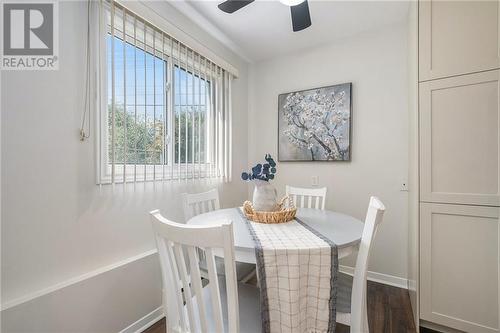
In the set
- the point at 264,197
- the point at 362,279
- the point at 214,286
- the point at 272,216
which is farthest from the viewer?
the point at 264,197

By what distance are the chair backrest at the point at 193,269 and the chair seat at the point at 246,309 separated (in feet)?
0.21

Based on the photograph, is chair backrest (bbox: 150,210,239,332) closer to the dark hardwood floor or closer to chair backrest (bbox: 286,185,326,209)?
the dark hardwood floor

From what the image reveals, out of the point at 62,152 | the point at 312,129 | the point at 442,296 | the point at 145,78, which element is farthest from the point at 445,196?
the point at 62,152

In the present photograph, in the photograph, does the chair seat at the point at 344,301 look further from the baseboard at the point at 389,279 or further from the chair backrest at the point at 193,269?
the baseboard at the point at 389,279

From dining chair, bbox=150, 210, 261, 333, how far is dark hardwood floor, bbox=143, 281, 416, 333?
95 cm

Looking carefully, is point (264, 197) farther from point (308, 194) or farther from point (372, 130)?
point (372, 130)

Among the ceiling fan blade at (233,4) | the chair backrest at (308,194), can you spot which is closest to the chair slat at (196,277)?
the chair backrest at (308,194)

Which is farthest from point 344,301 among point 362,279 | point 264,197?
point 264,197

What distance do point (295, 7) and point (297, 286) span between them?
1.68 meters

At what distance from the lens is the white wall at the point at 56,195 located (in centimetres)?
109

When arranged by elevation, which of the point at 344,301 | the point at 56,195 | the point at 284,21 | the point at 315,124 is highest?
the point at 284,21

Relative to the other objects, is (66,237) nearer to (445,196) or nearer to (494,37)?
(445,196)

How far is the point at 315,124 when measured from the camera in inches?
101

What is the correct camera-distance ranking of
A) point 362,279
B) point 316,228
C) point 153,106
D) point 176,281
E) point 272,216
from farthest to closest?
point 153,106 < point 272,216 < point 316,228 < point 362,279 < point 176,281
